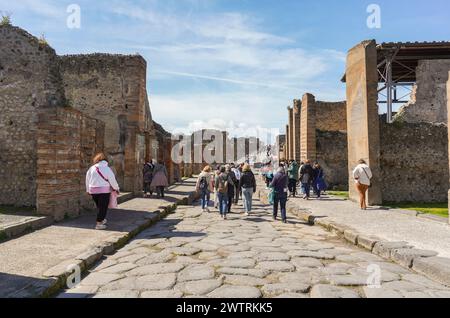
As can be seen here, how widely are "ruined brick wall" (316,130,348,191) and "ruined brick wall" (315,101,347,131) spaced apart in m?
5.51

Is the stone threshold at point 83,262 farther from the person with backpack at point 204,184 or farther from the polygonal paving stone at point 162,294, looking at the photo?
the person with backpack at point 204,184

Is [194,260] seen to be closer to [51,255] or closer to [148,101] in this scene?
[51,255]

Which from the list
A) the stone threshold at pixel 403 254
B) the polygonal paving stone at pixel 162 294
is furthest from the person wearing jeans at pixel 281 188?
the polygonal paving stone at pixel 162 294

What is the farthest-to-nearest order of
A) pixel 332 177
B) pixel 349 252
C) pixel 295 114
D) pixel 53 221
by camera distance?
pixel 295 114 → pixel 332 177 → pixel 53 221 → pixel 349 252

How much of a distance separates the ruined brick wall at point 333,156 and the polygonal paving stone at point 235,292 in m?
14.4

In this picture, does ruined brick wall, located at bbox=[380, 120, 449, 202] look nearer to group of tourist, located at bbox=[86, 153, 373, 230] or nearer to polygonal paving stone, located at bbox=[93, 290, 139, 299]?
group of tourist, located at bbox=[86, 153, 373, 230]

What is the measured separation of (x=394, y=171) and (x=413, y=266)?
9.86 m

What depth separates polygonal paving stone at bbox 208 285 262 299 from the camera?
385cm

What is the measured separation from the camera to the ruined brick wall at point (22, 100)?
29.1ft

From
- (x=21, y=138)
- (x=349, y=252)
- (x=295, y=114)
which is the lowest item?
(x=349, y=252)

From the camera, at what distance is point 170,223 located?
9.12 metres
